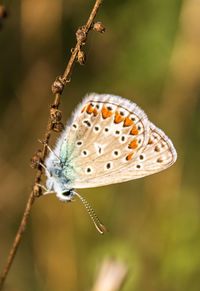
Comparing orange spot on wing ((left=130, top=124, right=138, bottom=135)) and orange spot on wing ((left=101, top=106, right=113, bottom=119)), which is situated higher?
orange spot on wing ((left=101, top=106, right=113, bottom=119))

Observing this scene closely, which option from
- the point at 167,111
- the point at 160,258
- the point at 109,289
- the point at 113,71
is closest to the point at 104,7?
the point at 113,71

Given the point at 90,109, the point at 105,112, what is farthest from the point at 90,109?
the point at 105,112

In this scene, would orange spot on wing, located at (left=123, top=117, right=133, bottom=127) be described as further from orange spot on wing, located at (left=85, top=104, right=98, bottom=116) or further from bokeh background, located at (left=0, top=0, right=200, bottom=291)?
bokeh background, located at (left=0, top=0, right=200, bottom=291)

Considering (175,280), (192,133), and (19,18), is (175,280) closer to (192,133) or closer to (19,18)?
(192,133)

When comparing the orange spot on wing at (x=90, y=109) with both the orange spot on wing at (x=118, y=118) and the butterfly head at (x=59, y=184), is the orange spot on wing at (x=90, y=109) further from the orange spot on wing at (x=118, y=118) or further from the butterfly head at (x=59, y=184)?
the butterfly head at (x=59, y=184)

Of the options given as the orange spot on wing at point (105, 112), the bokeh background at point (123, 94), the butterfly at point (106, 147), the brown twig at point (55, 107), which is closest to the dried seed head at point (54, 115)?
the brown twig at point (55, 107)

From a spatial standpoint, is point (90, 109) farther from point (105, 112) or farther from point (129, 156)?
point (129, 156)

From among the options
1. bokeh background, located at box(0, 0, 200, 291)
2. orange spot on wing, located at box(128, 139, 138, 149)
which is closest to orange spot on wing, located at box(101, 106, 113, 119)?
orange spot on wing, located at box(128, 139, 138, 149)
